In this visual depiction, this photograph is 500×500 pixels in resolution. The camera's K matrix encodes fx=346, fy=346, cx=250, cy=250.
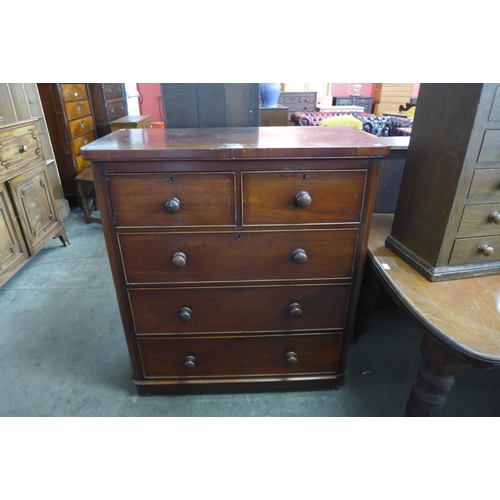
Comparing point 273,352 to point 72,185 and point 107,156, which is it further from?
point 72,185

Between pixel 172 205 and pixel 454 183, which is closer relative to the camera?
pixel 454 183

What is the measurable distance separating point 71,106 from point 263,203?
3.01 m

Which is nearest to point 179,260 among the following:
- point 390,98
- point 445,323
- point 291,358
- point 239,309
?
point 239,309

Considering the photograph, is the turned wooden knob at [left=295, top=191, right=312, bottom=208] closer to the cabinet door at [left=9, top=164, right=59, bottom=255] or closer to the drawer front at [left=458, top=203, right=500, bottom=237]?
the drawer front at [left=458, top=203, right=500, bottom=237]

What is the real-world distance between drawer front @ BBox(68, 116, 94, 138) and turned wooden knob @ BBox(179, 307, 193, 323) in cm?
275

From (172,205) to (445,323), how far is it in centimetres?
80

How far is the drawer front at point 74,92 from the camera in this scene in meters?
3.08

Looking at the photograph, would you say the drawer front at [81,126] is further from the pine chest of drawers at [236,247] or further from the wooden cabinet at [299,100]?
the wooden cabinet at [299,100]

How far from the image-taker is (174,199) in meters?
1.03

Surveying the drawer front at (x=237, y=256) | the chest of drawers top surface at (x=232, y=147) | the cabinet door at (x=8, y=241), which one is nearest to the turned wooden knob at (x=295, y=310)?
the drawer front at (x=237, y=256)

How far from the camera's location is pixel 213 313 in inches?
49.7

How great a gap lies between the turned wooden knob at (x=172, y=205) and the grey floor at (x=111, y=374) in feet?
2.78

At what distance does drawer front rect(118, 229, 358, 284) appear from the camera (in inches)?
43.7

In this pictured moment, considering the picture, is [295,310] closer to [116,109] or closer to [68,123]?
[68,123]
